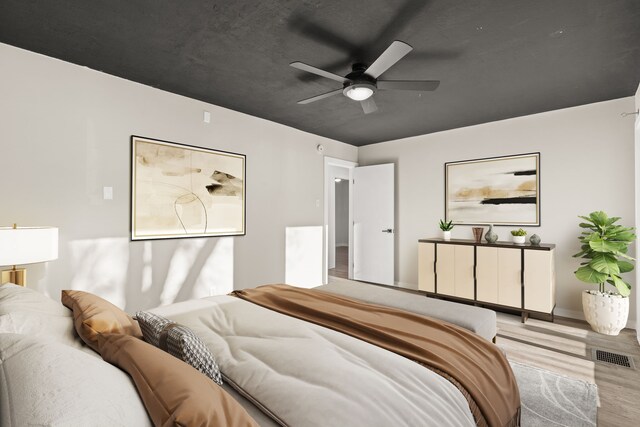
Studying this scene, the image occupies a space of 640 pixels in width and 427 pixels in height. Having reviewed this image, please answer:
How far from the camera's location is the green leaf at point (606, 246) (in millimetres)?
3229

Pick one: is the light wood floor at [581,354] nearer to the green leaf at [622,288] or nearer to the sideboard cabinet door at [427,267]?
the green leaf at [622,288]

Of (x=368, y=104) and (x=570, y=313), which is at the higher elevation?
(x=368, y=104)

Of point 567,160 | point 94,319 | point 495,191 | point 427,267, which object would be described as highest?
point 567,160

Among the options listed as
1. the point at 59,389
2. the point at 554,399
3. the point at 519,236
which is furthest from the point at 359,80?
the point at 519,236

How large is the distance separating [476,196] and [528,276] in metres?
1.33

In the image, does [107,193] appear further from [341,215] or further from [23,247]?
[341,215]

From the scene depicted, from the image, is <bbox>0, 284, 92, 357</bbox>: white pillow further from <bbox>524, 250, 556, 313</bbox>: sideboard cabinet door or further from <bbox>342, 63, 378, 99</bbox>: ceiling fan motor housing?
<bbox>524, 250, 556, 313</bbox>: sideboard cabinet door

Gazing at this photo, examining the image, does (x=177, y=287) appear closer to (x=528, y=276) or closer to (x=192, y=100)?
(x=192, y=100)

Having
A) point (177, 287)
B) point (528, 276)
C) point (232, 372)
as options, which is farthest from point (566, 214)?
point (177, 287)

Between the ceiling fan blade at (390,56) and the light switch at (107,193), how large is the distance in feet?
8.24

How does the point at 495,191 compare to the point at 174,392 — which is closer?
the point at 174,392

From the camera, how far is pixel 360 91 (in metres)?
2.70

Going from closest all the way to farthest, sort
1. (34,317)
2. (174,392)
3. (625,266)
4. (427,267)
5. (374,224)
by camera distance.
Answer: (174,392), (34,317), (625,266), (427,267), (374,224)

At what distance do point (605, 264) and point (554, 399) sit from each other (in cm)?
188
